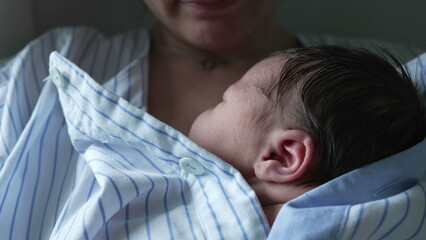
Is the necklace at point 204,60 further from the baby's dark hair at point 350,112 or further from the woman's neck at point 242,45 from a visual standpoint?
the baby's dark hair at point 350,112

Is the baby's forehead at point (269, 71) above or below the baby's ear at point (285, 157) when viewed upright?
above

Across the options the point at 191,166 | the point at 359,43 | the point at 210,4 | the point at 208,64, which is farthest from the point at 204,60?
the point at 191,166

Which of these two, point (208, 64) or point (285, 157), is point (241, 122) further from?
point (208, 64)

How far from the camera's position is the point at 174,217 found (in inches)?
32.1

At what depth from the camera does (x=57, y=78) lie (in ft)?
3.21

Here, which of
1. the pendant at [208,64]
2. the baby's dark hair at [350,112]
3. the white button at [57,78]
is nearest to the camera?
the baby's dark hair at [350,112]

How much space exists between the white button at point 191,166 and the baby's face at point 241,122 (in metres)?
0.04

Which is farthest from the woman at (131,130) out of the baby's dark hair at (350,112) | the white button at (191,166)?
the baby's dark hair at (350,112)

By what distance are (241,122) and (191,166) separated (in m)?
0.09

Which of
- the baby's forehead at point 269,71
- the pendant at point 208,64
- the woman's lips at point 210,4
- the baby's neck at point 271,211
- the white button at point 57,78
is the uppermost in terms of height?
the woman's lips at point 210,4

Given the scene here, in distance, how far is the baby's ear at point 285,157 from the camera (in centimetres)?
77

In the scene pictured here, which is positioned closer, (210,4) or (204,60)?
(210,4)

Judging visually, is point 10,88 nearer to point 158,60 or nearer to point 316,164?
point 158,60

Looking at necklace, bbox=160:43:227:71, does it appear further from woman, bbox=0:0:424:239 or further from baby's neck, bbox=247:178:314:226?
baby's neck, bbox=247:178:314:226
